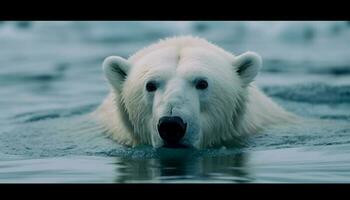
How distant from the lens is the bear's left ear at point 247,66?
7.92 meters

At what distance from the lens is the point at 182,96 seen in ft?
22.8

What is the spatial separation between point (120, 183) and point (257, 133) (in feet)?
8.57

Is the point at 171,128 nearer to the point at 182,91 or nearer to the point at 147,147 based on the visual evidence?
the point at 182,91

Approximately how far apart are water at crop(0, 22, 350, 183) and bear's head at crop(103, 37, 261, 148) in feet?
0.68

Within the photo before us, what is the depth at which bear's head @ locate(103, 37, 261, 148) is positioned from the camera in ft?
22.6

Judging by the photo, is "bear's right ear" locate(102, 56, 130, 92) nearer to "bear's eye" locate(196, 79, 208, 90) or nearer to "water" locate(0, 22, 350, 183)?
"water" locate(0, 22, 350, 183)

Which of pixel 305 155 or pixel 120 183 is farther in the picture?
pixel 305 155

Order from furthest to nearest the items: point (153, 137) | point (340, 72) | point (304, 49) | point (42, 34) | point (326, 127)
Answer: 1. point (42, 34)
2. point (304, 49)
3. point (340, 72)
4. point (326, 127)
5. point (153, 137)

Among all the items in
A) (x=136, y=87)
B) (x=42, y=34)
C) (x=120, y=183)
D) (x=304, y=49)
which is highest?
(x=42, y=34)

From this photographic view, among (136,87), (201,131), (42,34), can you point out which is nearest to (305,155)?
(201,131)

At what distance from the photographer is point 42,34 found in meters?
28.5

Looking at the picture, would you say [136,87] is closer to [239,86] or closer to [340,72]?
[239,86]

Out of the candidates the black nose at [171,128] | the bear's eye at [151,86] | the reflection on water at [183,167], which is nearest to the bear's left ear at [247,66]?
the reflection on water at [183,167]

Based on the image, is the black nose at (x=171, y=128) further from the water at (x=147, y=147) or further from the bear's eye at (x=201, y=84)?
the bear's eye at (x=201, y=84)
